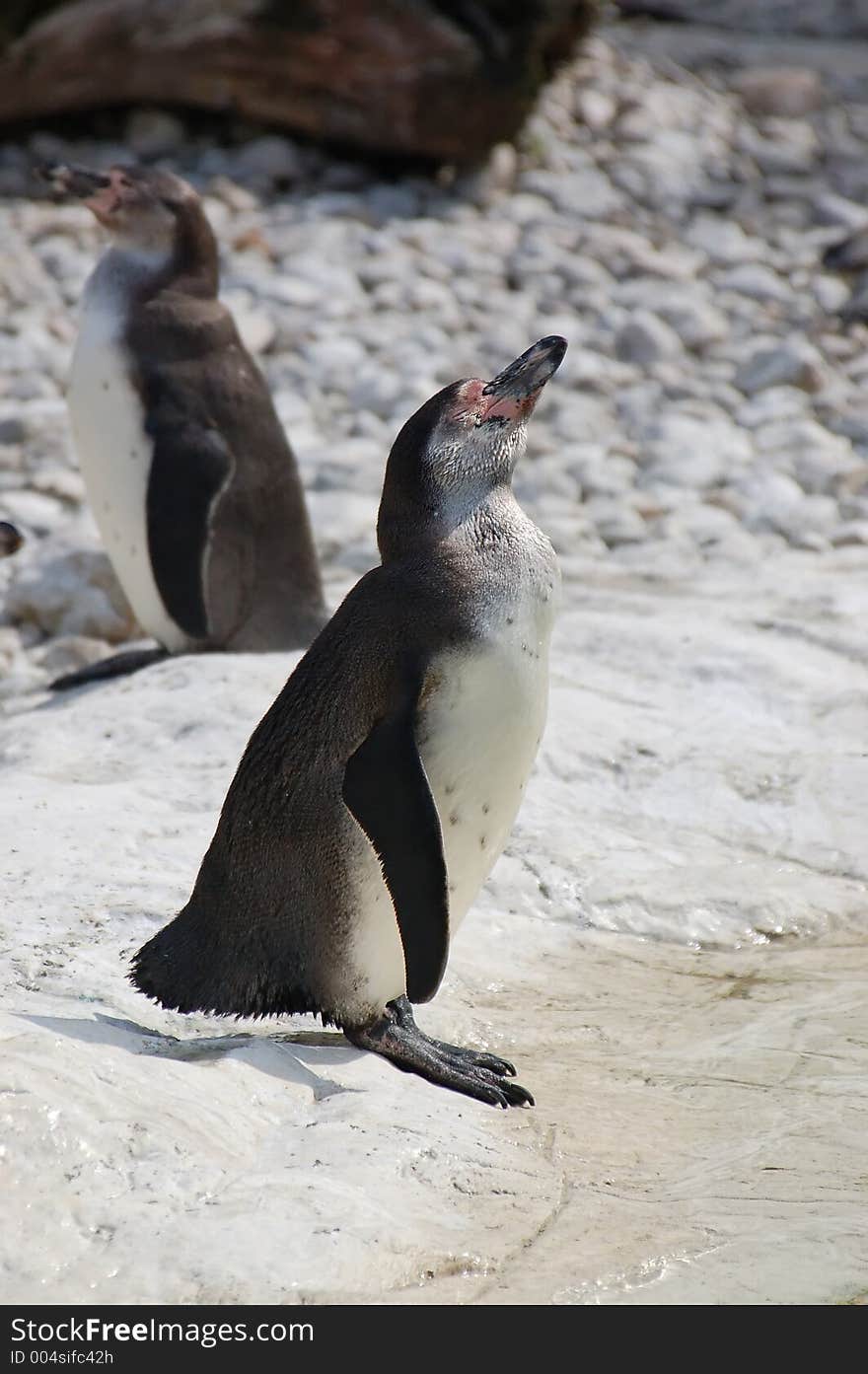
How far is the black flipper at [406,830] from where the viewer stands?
3430 millimetres

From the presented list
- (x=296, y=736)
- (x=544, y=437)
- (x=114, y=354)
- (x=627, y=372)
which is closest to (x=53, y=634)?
(x=114, y=354)

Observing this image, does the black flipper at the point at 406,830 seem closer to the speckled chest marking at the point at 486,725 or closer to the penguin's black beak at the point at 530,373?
the speckled chest marking at the point at 486,725

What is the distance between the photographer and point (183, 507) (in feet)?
22.2

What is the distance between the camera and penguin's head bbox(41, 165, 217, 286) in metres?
7.18

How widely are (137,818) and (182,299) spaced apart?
2.96 m

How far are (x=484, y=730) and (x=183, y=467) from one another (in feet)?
11.0

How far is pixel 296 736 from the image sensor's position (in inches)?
143

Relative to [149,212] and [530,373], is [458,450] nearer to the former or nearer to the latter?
[530,373]

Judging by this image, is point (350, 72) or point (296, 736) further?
point (350, 72)

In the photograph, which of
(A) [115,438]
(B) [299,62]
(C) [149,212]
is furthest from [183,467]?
(B) [299,62]

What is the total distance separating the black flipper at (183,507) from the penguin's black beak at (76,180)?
4.01 ft

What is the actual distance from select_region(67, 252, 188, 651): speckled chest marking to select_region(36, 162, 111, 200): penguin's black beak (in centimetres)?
42
